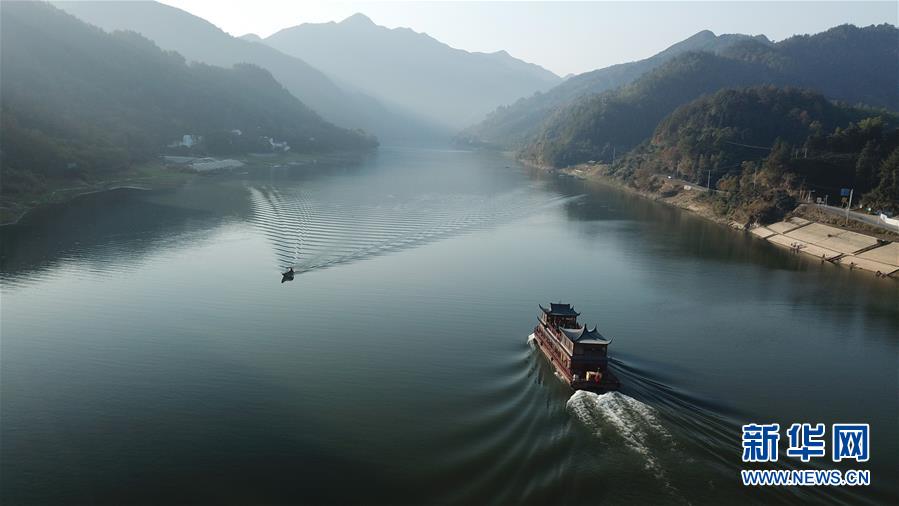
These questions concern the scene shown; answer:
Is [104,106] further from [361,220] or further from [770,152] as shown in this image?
[770,152]

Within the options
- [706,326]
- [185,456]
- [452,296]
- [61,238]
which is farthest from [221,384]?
[61,238]

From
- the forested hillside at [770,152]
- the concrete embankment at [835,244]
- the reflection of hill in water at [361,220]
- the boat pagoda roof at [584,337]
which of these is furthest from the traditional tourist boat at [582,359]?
the forested hillside at [770,152]

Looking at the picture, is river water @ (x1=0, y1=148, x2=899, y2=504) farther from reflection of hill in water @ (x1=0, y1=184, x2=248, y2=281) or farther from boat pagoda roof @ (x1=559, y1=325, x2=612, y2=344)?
boat pagoda roof @ (x1=559, y1=325, x2=612, y2=344)

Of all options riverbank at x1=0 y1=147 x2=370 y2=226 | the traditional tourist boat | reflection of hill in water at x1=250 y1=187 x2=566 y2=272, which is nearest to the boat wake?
the traditional tourist boat

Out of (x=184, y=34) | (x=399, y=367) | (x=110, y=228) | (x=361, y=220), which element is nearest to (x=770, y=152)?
(x=361, y=220)

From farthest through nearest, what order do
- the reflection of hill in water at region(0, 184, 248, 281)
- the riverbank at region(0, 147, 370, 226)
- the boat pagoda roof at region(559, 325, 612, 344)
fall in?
the riverbank at region(0, 147, 370, 226) → the reflection of hill in water at region(0, 184, 248, 281) → the boat pagoda roof at region(559, 325, 612, 344)

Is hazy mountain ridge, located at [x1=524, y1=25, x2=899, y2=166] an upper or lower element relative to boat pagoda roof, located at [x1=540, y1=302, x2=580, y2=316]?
upper

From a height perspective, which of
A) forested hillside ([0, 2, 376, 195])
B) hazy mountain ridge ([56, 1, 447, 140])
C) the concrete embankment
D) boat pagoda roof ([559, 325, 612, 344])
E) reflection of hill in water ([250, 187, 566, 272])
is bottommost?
the concrete embankment

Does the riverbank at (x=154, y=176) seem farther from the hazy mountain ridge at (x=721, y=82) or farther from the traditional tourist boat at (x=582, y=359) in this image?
the hazy mountain ridge at (x=721, y=82)
